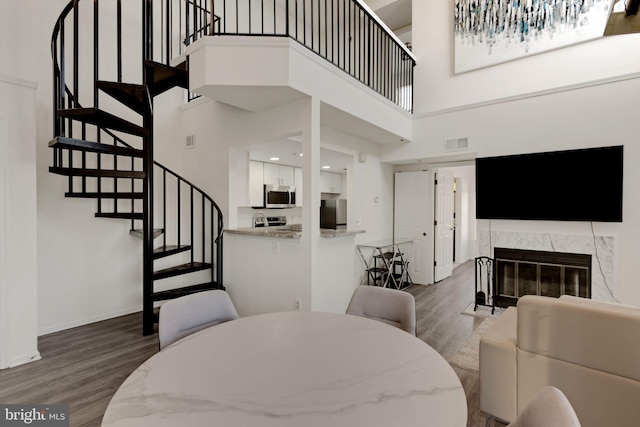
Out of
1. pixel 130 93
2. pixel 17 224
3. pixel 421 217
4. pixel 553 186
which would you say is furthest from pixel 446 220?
pixel 17 224

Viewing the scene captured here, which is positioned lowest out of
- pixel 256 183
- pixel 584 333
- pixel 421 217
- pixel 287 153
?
pixel 584 333

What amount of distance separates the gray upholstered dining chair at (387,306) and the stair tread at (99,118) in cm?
257

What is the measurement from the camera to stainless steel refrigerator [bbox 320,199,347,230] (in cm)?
639

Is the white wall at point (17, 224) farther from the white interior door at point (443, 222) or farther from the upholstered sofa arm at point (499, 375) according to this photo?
the white interior door at point (443, 222)

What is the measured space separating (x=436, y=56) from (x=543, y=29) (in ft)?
4.92

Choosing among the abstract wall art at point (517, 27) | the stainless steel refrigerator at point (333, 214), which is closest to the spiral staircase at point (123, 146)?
the stainless steel refrigerator at point (333, 214)

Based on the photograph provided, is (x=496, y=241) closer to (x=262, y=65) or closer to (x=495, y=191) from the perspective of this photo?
(x=495, y=191)

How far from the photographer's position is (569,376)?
159 cm

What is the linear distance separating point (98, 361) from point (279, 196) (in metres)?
3.85

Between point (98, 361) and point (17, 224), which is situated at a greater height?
point (17, 224)

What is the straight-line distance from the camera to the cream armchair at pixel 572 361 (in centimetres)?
145

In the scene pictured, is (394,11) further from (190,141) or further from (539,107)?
(190,141)

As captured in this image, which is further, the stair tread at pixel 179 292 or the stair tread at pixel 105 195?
the stair tread at pixel 179 292

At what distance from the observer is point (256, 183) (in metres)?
5.64
